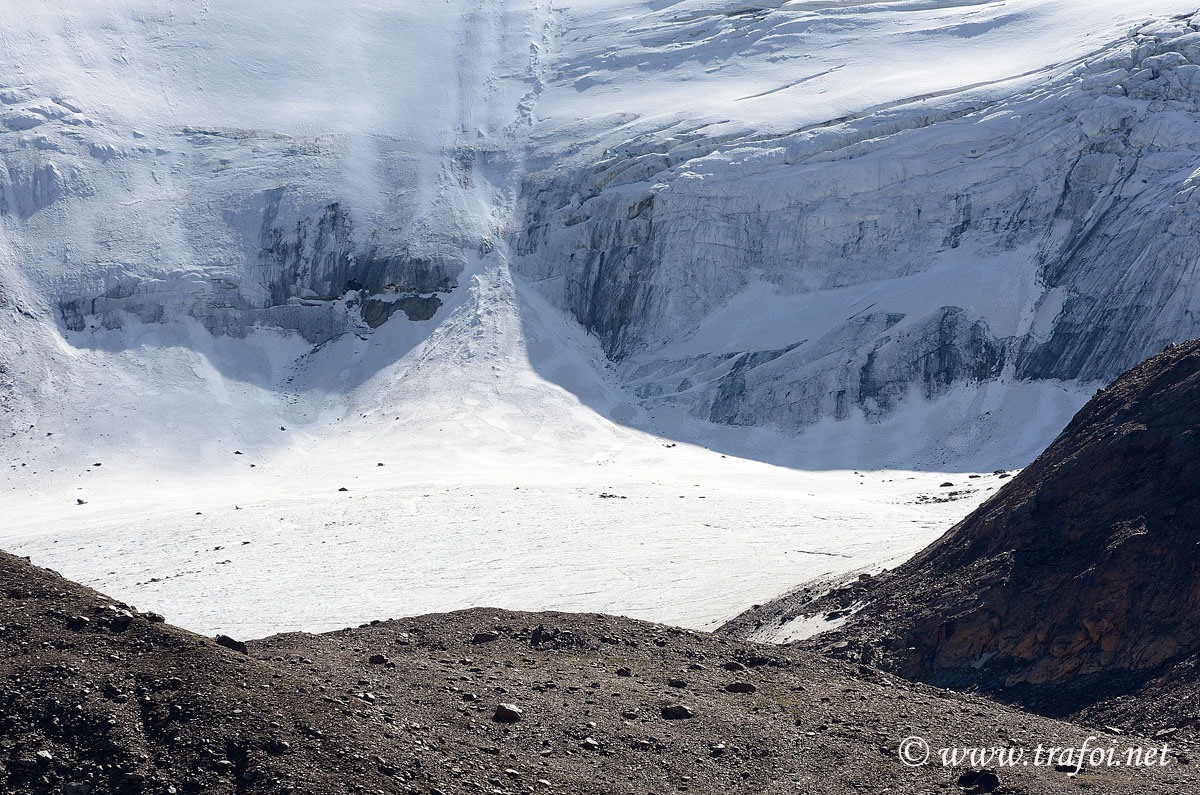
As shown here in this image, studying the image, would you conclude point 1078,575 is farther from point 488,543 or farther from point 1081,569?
point 488,543

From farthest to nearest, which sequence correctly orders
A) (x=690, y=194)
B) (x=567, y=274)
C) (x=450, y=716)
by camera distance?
(x=567, y=274) → (x=690, y=194) → (x=450, y=716)

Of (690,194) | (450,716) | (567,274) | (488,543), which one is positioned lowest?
(488,543)

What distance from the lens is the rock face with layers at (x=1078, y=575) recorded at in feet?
56.1

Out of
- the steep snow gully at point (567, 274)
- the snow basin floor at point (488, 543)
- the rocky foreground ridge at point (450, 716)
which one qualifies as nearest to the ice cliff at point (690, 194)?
the steep snow gully at point (567, 274)

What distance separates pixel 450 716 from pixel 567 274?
52.2 m

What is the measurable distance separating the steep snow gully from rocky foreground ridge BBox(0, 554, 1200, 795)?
705 inches

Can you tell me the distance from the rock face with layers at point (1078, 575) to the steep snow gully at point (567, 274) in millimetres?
13298

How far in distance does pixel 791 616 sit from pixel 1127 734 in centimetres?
938

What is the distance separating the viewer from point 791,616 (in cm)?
2384

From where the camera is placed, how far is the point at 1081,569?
734 inches

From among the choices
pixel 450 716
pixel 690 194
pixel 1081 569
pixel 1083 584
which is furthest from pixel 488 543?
pixel 690 194

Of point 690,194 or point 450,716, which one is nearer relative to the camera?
point 450,716

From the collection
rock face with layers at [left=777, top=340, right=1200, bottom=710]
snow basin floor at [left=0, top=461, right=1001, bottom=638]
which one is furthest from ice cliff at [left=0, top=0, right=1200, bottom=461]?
rock face with layers at [left=777, top=340, right=1200, bottom=710]

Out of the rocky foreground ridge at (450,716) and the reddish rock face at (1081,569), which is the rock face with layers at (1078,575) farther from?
the rocky foreground ridge at (450,716)
